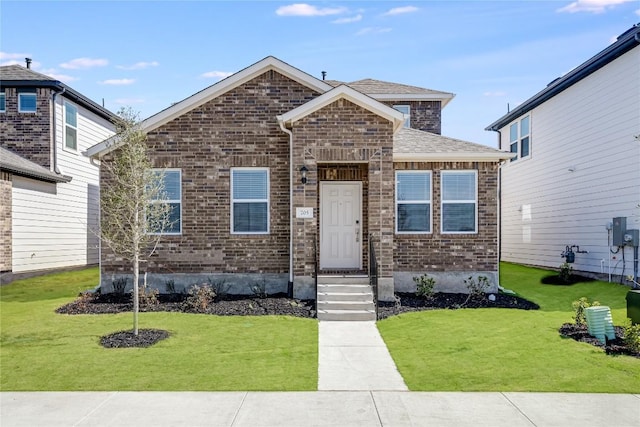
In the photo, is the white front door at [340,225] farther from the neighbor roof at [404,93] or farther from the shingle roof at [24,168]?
the shingle roof at [24,168]

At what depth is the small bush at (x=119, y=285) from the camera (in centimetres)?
1298

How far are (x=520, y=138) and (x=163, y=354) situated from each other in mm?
18390

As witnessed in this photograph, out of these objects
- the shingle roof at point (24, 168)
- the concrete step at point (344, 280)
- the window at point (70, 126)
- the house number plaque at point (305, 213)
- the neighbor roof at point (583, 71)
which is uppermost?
the neighbor roof at point (583, 71)

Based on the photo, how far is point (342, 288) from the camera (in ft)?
38.6

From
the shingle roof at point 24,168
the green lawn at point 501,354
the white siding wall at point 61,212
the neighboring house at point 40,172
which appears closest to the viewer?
the green lawn at point 501,354

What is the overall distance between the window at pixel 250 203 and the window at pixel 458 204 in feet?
15.4

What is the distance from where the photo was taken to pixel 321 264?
→ 13.5 m

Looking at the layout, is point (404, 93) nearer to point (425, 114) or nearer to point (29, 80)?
point (425, 114)

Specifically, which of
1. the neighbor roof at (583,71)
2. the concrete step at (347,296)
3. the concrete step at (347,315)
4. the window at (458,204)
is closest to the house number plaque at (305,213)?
the concrete step at (347,296)

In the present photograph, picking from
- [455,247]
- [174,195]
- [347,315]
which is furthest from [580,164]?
[174,195]

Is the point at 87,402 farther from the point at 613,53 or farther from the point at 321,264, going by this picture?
the point at 613,53

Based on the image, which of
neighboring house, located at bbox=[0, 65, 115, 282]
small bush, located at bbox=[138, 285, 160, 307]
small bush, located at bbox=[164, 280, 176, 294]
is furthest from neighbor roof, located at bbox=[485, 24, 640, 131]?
neighboring house, located at bbox=[0, 65, 115, 282]

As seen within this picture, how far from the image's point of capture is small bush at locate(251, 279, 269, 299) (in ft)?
41.2

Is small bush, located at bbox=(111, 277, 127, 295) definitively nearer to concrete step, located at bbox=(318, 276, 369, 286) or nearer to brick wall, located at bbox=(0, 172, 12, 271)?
brick wall, located at bbox=(0, 172, 12, 271)
